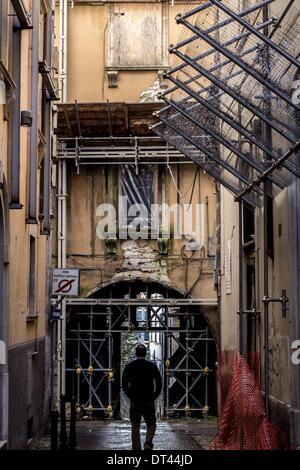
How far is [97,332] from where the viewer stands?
22703 mm

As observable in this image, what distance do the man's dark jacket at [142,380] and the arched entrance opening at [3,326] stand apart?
1770 mm

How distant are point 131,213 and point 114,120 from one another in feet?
7.29

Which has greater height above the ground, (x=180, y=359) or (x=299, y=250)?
(x=299, y=250)

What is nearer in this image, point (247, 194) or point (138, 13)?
point (247, 194)

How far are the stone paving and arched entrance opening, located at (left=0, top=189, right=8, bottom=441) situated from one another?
11.7 ft

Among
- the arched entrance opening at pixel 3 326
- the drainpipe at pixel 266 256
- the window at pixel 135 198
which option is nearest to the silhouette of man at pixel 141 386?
the arched entrance opening at pixel 3 326

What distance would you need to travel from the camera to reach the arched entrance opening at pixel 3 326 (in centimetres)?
1145

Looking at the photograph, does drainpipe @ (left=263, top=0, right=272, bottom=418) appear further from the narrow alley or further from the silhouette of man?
the silhouette of man

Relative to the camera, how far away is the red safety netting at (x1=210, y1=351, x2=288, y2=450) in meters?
10.3

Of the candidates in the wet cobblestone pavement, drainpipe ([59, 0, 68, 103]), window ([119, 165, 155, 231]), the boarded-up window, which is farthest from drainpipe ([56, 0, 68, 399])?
the wet cobblestone pavement

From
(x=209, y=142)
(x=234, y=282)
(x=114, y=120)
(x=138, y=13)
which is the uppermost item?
(x=138, y=13)

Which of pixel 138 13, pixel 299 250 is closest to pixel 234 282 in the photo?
pixel 299 250

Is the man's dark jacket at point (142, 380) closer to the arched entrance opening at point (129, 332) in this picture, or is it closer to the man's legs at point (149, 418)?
the man's legs at point (149, 418)

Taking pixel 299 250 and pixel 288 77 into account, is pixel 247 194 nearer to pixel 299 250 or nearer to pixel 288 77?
pixel 299 250
